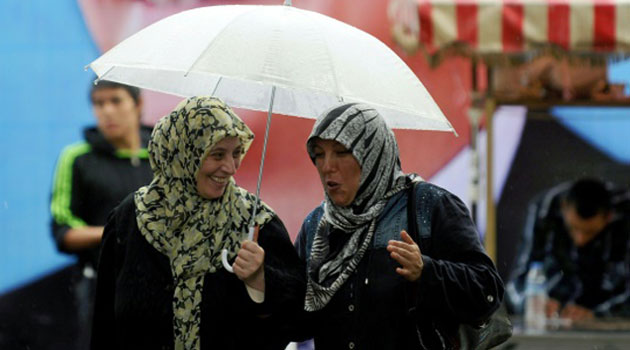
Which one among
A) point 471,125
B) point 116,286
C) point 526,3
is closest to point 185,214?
point 116,286

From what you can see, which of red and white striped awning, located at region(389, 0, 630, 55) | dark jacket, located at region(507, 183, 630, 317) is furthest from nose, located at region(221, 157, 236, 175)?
dark jacket, located at region(507, 183, 630, 317)

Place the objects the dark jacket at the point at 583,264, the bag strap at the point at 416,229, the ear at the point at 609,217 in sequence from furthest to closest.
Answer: the ear at the point at 609,217, the dark jacket at the point at 583,264, the bag strap at the point at 416,229

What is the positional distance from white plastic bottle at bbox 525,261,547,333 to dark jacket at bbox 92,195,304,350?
11.0 feet

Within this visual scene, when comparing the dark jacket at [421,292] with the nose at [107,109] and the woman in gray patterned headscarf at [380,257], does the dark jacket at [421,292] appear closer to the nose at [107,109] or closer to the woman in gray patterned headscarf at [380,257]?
the woman in gray patterned headscarf at [380,257]

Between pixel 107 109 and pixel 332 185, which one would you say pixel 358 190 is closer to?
pixel 332 185

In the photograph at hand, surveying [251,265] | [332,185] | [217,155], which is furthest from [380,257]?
[217,155]

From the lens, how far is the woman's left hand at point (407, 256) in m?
3.66

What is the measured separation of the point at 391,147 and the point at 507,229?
Result: 411 cm

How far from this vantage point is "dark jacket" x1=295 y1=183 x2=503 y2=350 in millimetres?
3730

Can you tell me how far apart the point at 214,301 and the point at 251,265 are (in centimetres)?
21

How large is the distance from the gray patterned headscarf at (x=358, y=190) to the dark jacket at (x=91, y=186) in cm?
288

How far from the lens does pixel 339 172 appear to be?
3.87m

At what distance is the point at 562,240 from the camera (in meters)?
7.64

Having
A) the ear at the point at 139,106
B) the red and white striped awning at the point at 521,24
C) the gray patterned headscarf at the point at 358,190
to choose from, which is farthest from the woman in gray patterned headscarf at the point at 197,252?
the ear at the point at 139,106
